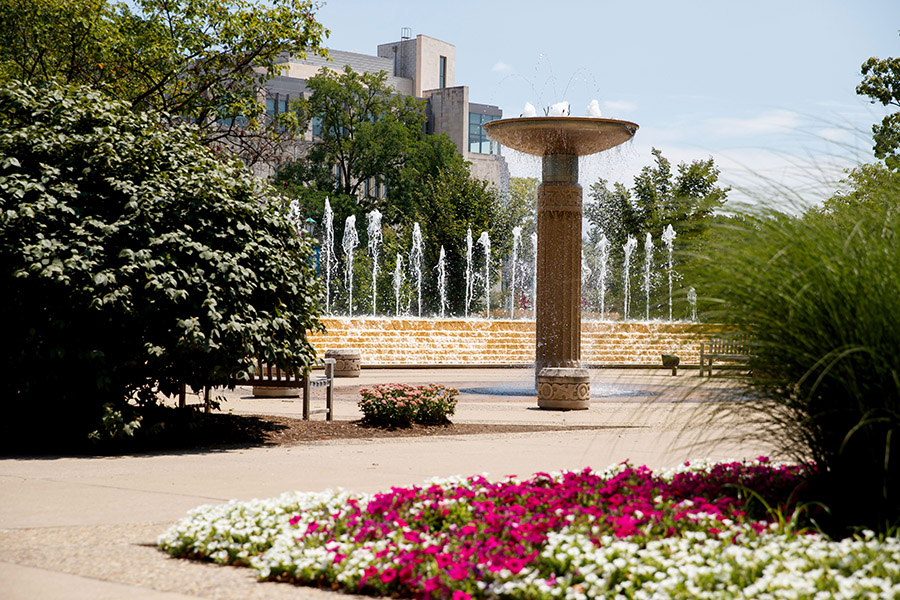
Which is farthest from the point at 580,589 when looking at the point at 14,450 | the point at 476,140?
the point at 476,140

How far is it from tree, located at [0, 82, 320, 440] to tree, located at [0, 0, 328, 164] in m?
7.66

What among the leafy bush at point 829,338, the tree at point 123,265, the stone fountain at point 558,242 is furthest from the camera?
the stone fountain at point 558,242

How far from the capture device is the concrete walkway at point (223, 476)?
457 centimetres

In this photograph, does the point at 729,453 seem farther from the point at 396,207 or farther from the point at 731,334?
the point at 396,207

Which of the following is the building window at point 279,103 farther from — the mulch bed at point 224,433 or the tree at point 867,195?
the tree at point 867,195

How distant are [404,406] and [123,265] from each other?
3.79m

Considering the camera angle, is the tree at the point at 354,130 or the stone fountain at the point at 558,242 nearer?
the stone fountain at the point at 558,242

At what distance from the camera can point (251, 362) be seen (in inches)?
365

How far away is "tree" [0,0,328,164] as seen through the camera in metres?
17.2

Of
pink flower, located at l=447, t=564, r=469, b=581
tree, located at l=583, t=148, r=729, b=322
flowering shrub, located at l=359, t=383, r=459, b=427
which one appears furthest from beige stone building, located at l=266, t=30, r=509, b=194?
pink flower, located at l=447, t=564, r=469, b=581

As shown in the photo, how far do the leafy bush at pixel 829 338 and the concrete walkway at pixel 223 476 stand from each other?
36 cm

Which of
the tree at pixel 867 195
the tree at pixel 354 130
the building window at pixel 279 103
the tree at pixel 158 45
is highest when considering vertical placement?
the building window at pixel 279 103

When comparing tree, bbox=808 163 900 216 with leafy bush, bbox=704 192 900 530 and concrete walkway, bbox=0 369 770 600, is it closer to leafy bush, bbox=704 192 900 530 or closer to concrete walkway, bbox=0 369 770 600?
leafy bush, bbox=704 192 900 530

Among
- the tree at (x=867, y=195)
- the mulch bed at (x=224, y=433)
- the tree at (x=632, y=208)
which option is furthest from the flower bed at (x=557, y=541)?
the tree at (x=632, y=208)
